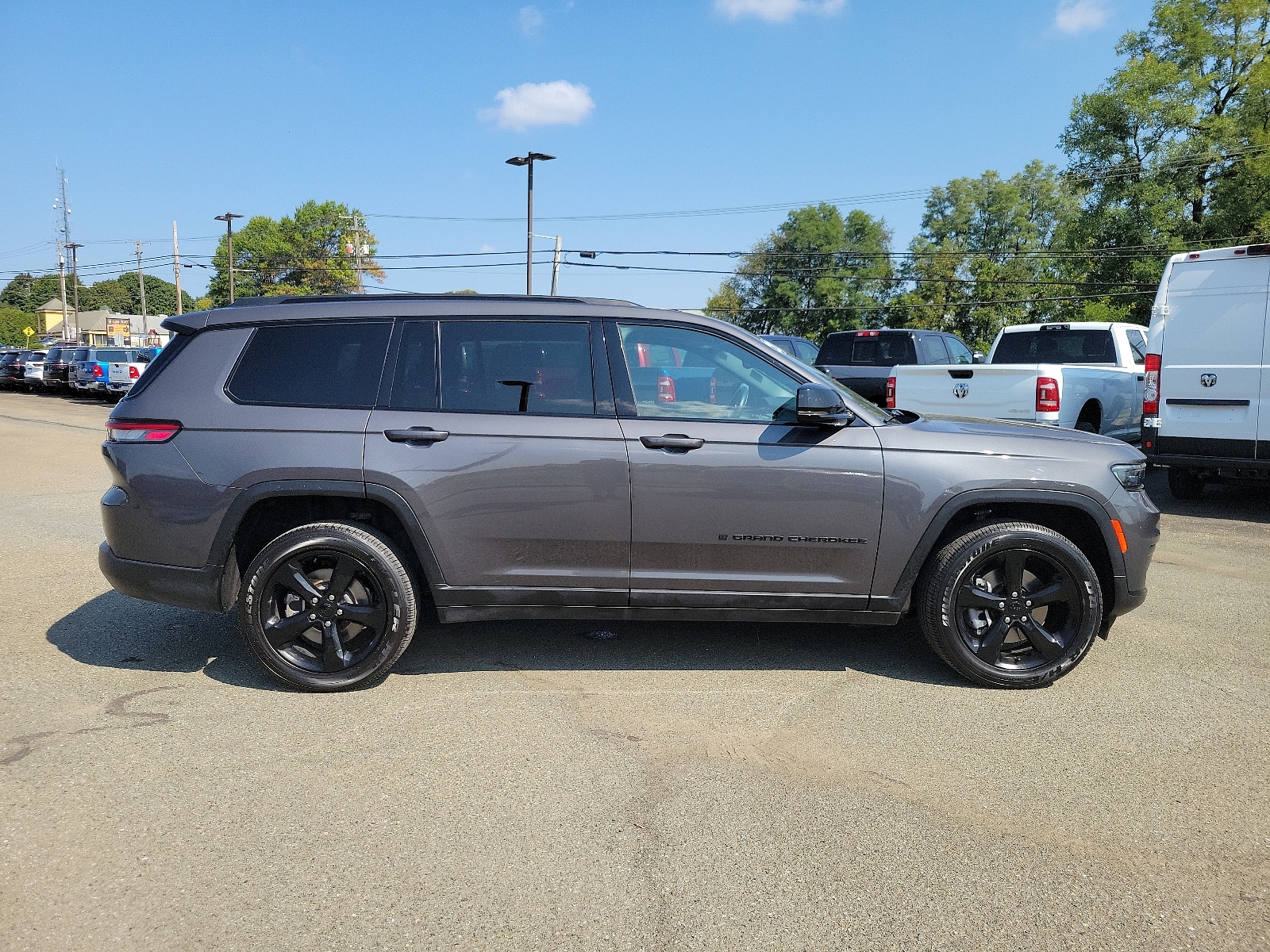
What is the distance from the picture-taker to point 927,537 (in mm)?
4430

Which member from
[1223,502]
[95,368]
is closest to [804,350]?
[1223,502]

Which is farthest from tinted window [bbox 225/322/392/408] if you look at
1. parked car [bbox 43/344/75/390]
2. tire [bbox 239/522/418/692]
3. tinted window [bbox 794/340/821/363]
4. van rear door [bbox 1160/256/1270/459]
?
parked car [bbox 43/344/75/390]

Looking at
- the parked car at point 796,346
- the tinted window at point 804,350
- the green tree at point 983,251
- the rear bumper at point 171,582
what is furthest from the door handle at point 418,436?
the green tree at point 983,251

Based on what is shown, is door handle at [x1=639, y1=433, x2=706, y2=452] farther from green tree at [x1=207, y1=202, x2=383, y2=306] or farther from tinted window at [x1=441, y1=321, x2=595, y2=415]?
green tree at [x1=207, y1=202, x2=383, y2=306]

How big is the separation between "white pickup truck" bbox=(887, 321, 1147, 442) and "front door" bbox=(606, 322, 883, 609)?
4939 mm

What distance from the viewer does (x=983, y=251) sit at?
239ft

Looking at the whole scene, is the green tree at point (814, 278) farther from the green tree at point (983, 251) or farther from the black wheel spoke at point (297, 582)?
A: the black wheel spoke at point (297, 582)

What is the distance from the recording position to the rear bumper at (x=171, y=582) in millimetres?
4410

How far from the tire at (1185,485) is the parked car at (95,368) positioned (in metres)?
31.4

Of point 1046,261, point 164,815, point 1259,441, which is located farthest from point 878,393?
point 1046,261

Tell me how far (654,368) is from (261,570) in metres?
2.01

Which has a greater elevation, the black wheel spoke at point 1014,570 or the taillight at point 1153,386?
the taillight at point 1153,386

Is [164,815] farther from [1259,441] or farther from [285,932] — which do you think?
[1259,441]

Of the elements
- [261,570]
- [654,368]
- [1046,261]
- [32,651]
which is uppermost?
[1046,261]
